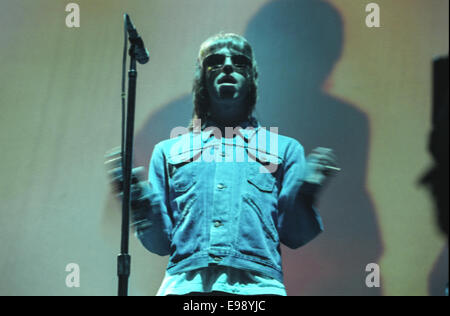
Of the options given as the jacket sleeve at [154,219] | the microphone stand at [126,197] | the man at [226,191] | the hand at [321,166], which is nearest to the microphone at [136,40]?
the microphone stand at [126,197]

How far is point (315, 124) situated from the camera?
266cm

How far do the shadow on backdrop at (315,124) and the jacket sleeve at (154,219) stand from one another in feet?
1.40

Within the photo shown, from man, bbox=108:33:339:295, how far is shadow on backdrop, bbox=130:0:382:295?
0.25 meters

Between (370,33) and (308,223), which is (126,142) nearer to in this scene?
(308,223)

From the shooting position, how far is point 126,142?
1848 mm

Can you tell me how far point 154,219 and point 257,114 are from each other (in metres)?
0.69

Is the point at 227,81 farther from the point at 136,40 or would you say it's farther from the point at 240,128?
the point at 136,40

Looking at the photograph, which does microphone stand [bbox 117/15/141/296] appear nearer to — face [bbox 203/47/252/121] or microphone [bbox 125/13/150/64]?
microphone [bbox 125/13/150/64]

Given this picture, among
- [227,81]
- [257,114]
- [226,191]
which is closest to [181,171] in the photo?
[226,191]

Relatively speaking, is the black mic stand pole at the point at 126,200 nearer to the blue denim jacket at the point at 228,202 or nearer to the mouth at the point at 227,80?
the blue denim jacket at the point at 228,202

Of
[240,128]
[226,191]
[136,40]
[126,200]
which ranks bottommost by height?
[126,200]

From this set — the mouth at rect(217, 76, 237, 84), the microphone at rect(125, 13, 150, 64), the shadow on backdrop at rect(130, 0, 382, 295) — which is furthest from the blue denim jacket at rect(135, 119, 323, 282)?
the microphone at rect(125, 13, 150, 64)

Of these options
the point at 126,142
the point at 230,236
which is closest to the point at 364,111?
the point at 230,236
